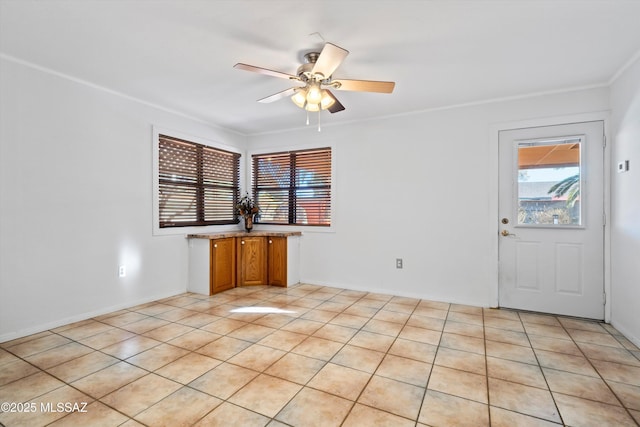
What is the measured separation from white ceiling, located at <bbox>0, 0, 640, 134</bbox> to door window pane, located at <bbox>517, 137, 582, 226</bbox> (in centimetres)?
61

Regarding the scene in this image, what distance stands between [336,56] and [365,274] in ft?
9.88

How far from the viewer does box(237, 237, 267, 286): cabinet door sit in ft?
15.1

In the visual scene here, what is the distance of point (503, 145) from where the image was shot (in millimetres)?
3578

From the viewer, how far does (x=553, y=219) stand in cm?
335

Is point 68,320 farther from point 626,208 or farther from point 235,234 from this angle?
point 626,208

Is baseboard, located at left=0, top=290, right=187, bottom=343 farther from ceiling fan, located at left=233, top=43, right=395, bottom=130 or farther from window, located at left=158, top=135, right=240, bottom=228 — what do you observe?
ceiling fan, located at left=233, top=43, right=395, bottom=130

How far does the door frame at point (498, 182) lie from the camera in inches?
122

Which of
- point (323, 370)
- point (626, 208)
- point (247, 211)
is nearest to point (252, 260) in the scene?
point (247, 211)

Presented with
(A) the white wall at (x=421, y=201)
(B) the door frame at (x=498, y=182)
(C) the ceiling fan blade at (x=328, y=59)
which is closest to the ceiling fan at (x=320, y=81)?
(C) the ceiling fan blade at (x=328, y=59)

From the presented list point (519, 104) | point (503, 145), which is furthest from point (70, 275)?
point (519, 104)

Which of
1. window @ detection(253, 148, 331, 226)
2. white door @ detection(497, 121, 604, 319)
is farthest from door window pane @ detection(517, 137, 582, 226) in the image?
window @ detection(253, 148, 331, 226)

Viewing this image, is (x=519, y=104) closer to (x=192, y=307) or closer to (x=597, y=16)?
(x=597, y=16)

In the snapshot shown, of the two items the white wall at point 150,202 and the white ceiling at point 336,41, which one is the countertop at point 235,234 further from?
the white ceiling at point 336,41

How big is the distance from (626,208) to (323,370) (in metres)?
3.08
